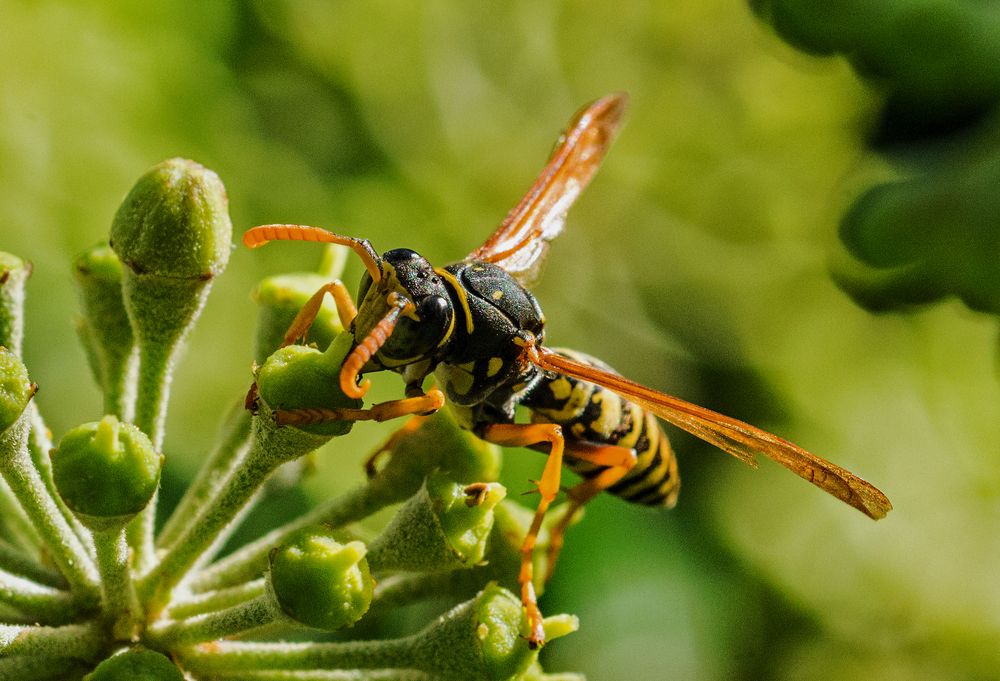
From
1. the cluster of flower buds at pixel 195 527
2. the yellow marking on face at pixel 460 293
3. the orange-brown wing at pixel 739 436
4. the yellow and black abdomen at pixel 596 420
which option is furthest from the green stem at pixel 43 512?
the yellow and black abdomen at pixel 596 420

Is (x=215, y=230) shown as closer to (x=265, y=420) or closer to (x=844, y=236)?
(x=265, y=420)

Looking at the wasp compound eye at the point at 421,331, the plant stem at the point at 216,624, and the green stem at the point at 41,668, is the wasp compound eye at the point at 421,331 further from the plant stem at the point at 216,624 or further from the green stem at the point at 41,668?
the green stem at the point at 41,668

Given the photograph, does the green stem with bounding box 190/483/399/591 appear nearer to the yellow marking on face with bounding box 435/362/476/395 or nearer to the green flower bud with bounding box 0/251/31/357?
the yellow marking on face with bounding box 435/362/476/395

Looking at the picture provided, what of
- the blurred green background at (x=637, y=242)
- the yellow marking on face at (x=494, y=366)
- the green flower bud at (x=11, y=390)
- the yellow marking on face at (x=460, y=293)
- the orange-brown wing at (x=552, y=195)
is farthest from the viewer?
the blurred green background at (x=637, y=242)

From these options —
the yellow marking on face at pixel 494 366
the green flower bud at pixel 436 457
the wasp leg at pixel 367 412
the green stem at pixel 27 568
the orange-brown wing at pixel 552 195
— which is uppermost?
the orange-brown wing at pixel 552 195

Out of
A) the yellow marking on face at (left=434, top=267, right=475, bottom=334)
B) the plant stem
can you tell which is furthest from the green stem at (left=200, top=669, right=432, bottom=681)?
the yellow marking on face at (left=434, top=267, right=475, bottom=334)

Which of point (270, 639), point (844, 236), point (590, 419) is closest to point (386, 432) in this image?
point (590, 419)

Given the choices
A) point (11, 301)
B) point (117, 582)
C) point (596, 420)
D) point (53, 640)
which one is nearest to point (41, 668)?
point (53, 640)

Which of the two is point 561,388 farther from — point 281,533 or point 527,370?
point 281,533
